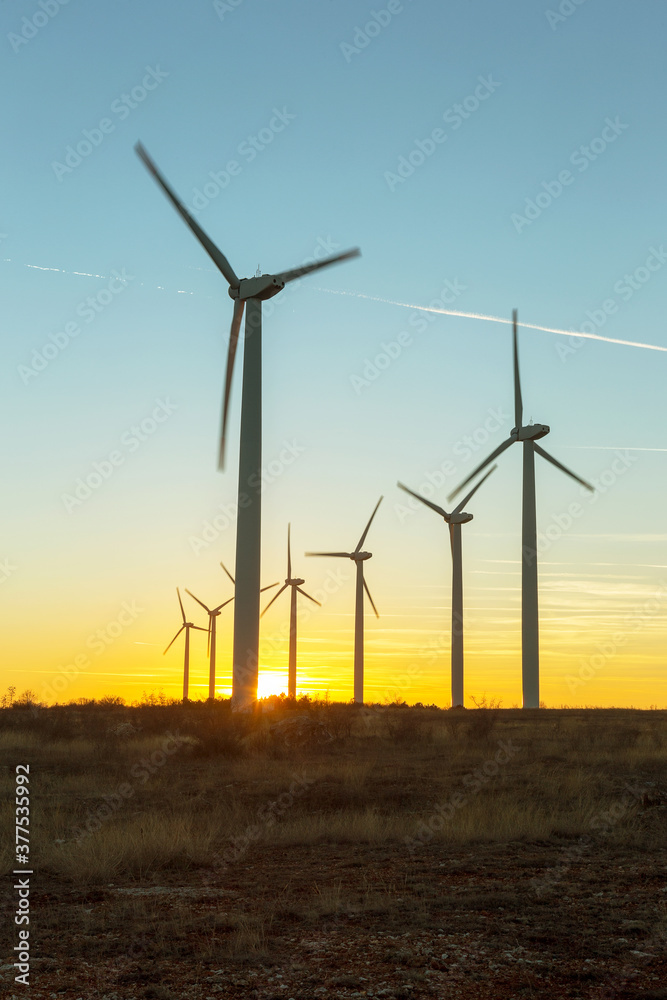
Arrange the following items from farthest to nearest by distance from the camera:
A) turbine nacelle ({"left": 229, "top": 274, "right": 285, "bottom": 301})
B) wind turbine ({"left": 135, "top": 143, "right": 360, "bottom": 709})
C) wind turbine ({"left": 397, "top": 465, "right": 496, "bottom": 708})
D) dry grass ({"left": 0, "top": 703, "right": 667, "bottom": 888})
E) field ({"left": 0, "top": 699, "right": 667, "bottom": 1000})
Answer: wind turbine ({"left": 397, "top": 465, "right": 496, "bottom": 708}) < turbine nacelle ({"left": 229, "top": 274, "right": 285, "bottom": 301}) < wind turbine ({"left": 135, "top": 143, "right": 360, "bottom": 709}) < dry grass ({"left": 0, "top": 703, "right": 667, "bottom": 888}) < field ({"left": 0, "top": 699, "right": 667, "bottom": 1000})

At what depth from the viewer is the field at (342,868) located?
32.2ft

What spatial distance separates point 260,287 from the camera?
137 ft

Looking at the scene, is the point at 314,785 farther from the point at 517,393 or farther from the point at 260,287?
the point at 517,393

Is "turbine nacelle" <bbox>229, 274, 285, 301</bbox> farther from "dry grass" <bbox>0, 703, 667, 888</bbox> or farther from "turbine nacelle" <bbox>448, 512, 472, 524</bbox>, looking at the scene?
"turbine nacelle" <bbox>448, 512, 472, 524</bbox>

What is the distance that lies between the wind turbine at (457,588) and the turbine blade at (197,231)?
26812 mm

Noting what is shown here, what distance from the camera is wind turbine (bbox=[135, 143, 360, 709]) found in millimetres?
35844

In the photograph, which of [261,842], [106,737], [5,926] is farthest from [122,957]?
[106,737]

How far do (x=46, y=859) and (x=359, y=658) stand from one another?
5577 cm

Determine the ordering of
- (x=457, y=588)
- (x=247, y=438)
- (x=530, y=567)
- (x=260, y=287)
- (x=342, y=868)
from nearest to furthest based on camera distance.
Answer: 1. (x=342, y=868)
2. (x=247, y=438)
3. (x=260, y=287)
4. (x=530, y=567)
5. (x=457, y=588)

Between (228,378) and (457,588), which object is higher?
(228,378)

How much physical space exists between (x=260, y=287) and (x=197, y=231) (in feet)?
12.0

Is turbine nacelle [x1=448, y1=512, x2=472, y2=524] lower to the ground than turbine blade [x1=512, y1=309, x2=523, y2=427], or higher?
lower

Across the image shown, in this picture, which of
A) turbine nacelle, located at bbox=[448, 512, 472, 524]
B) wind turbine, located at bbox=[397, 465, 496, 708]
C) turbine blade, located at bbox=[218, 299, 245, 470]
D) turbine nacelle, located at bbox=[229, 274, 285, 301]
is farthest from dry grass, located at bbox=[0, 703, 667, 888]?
turbine nacelle, located at bbox=[448, 512, 472, 524]

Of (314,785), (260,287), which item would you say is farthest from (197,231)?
(314,785)
